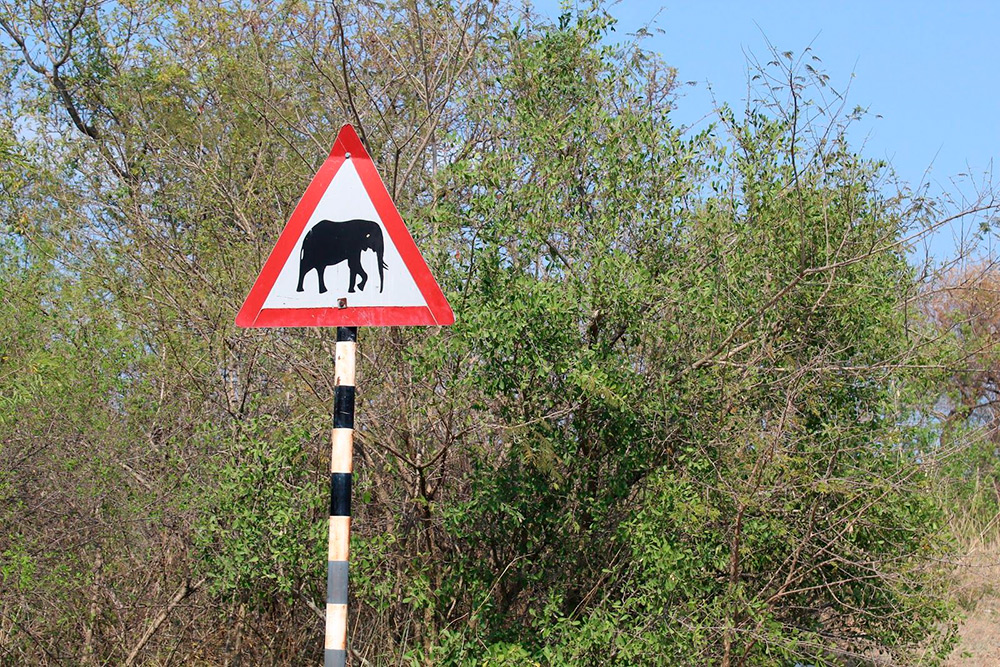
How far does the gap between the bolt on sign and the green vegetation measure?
2.07 metres

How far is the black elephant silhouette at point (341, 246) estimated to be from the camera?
3596 millimetres

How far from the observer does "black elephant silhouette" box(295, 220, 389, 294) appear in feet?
11.8

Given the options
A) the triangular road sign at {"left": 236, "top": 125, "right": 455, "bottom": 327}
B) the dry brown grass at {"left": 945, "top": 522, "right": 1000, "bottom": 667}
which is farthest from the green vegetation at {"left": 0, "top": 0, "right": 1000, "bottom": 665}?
the triangular road sign at {"left": 236, "top": 125, "right": 455, "bottom": 327}

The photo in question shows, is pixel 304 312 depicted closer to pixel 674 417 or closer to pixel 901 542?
pixel 674 417

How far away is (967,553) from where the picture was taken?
6.91 m

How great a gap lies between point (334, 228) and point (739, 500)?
295cm

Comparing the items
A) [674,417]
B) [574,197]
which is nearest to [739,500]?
[674,417]

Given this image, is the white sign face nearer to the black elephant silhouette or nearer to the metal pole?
the black elephant silhouette

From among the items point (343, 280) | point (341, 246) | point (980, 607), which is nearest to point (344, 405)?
point (343, 280)

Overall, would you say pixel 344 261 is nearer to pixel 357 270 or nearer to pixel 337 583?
pixel 357 270

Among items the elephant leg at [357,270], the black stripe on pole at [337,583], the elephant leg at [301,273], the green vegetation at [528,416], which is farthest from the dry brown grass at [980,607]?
the elephant leg at [301,273]

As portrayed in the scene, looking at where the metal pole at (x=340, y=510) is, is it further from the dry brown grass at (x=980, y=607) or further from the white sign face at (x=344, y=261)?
the dry brown grass at (x=980, y=607)

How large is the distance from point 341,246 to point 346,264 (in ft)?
0.24

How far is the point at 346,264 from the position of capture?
357 cm
